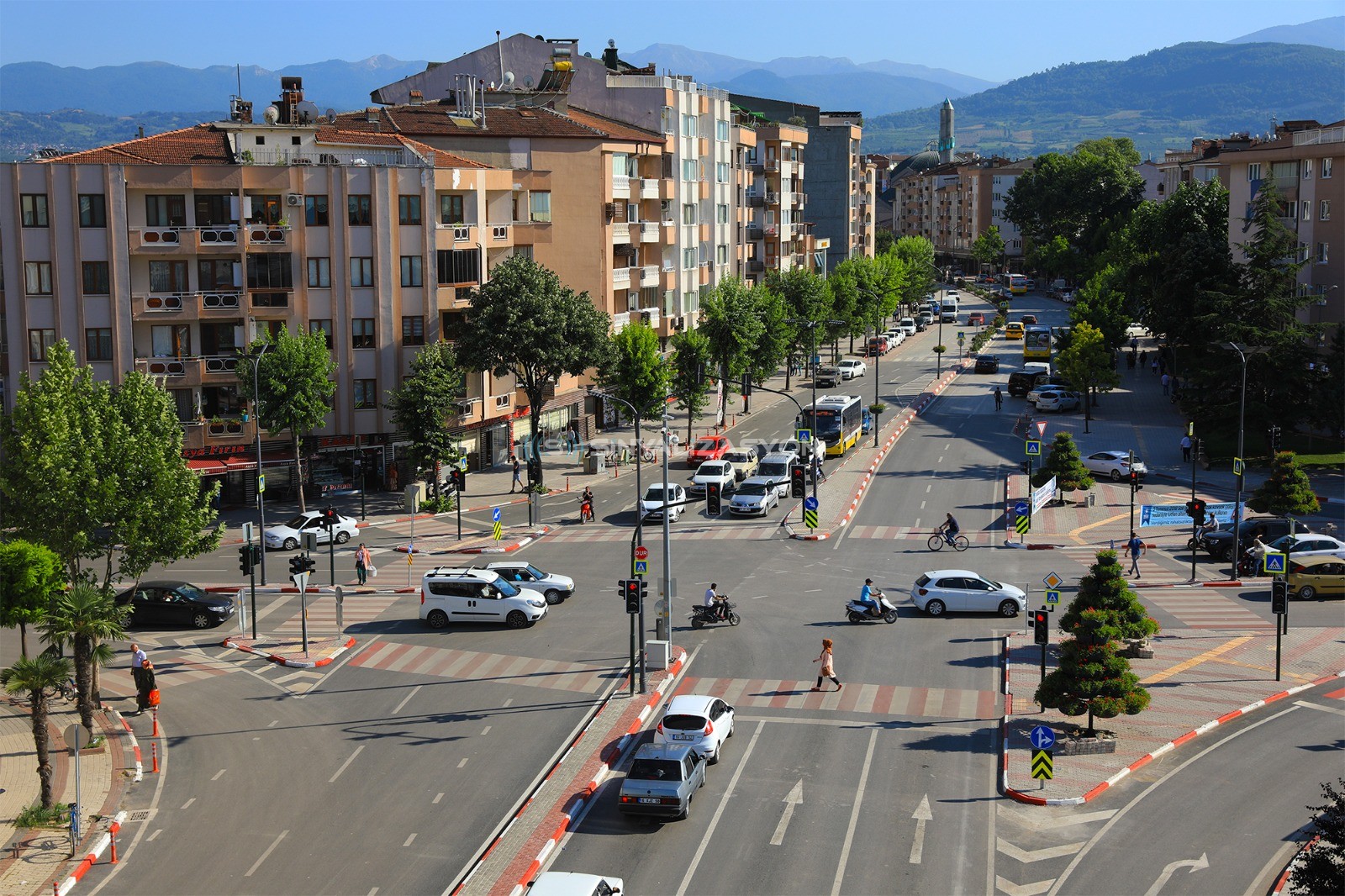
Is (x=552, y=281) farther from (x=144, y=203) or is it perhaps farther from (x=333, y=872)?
(x=333, y=872)

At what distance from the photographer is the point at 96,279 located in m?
61.0

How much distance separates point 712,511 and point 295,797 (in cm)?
1820

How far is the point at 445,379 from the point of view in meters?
61.2

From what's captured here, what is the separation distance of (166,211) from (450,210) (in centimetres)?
1343

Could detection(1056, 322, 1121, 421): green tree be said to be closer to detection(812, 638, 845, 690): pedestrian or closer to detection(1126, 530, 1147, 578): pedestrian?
detection(1126, 530, 1147, 578): pedestrian

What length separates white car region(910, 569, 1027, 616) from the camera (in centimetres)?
4450

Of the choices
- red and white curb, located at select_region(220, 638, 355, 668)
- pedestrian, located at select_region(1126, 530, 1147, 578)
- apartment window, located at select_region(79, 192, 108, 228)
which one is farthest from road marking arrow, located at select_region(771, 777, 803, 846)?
apartment window, located at select_region(79, 192, 108, 228)

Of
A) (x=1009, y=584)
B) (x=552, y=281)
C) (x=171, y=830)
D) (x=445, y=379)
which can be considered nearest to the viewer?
(x=171, y=830)

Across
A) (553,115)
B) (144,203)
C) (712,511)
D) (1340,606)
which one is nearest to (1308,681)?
(1340,606)

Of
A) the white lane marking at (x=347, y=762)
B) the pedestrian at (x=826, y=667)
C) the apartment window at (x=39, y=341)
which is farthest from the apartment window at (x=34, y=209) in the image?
the pedestrian at (x=826, y=667)

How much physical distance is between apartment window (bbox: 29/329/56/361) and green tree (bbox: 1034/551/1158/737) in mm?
47223

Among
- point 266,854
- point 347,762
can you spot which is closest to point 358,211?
point 347,762

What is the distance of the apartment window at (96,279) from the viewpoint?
6088 cm

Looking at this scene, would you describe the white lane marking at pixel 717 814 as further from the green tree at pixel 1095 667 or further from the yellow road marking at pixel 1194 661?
the yellow road marking at pixel 1194 661
